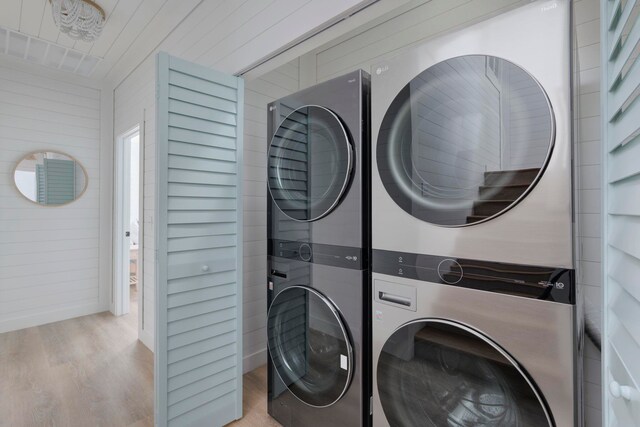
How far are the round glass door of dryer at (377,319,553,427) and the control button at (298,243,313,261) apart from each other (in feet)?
1.73

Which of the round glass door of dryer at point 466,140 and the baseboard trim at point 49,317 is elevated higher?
the round glass door of dryer at point 466,140

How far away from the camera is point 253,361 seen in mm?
2424

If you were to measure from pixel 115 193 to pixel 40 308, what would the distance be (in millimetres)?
1419

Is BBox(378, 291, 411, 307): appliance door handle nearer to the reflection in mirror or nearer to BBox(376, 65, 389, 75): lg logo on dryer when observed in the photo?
BBox(376, 65, 389, 75): lg logo on dryer

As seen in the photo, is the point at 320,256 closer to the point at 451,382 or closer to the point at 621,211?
the point at 451,382

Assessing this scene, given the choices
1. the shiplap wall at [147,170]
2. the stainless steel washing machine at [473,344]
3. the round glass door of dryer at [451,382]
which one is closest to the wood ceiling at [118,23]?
the shiplap wall at [147,170]

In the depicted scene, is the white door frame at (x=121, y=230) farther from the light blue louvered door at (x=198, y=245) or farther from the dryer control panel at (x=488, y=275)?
the dryer control panel at (x=488, y=275)

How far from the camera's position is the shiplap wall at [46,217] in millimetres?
3043

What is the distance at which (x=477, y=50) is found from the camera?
3.12 ft

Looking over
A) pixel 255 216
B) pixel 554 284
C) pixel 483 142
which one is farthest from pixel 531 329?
pixel 255 216

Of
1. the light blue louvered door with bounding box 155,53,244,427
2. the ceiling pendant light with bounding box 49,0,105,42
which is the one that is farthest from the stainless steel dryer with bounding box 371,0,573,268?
the ceiling pendant light with bounding box 49,0,105,42

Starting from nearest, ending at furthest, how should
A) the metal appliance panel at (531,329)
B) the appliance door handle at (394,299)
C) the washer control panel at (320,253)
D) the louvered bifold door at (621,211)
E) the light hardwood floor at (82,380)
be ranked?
the louvered bifold door at (621,211) → the metal appliance panel at (531,329) → the appliance door handle at (394,299) → the washer control panel at (320,253) → the light hardwood floor at (82,380)

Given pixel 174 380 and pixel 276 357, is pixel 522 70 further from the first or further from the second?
pixel 174 380

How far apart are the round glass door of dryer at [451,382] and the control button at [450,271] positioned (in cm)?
14
